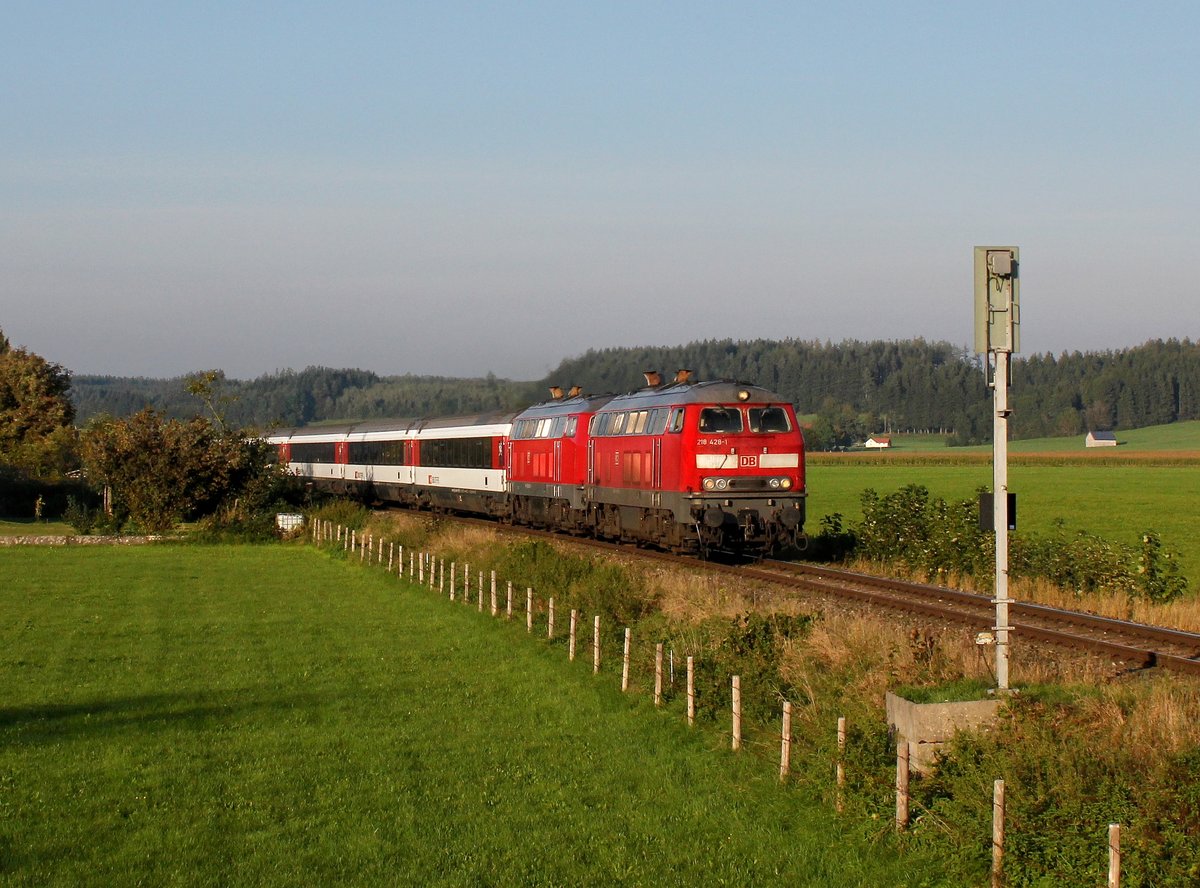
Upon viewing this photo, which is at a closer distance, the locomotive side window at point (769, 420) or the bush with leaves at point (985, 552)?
the bush with leaves at point (985, 552)

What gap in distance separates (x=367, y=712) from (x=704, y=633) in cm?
463

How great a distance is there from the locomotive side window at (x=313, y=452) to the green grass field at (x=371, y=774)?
143ft

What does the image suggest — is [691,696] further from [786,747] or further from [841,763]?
[841,763]

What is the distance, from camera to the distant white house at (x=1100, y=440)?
5940 inches

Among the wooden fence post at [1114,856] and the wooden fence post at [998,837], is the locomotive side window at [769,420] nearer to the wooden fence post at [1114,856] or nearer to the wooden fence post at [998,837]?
the wooden fence post at [998,837]

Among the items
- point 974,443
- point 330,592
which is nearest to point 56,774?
point 330,592

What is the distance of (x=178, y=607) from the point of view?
2752cm

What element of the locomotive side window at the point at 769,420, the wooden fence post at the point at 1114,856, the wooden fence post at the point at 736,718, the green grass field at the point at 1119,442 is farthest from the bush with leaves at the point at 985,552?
the green grass field at the point at 1119,442

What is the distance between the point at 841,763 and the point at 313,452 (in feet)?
197

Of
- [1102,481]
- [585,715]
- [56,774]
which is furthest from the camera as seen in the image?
[1102,481]

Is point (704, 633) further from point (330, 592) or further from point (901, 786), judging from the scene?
point (330, 592)

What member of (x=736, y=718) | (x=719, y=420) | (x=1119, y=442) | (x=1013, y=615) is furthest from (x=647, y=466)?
(x=1119, y=442)

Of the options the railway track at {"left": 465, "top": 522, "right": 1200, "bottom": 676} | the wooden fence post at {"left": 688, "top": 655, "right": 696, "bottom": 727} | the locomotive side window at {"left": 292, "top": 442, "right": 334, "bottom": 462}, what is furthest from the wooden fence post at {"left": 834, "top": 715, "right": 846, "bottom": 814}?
the locomotive side window at {"left": 292, "top": 442, "right": 334, "bottom": 462}

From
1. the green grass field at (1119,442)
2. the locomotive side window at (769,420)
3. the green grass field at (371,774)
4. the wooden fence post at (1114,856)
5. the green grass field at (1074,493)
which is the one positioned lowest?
the green grass field at (1074,493)
